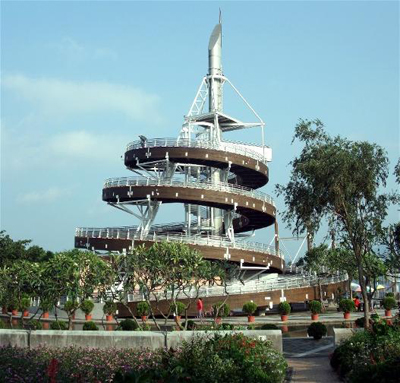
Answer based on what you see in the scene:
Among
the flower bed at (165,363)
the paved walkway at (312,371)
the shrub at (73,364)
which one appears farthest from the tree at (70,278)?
the flower bed at (165,363)

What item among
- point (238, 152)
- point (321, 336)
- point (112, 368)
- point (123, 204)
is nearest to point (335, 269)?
point (238, 152)

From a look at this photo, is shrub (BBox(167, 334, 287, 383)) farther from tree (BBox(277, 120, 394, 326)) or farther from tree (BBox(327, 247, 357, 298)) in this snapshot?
tree (BBox(327, 247, 357, 298))

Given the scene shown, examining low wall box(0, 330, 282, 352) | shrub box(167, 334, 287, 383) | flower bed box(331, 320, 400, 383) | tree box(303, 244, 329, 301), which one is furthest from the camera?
tree box(303, 244, 329, 301)

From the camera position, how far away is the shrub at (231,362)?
14750 mm

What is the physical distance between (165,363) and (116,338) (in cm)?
789

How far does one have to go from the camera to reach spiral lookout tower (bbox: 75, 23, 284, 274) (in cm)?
6366

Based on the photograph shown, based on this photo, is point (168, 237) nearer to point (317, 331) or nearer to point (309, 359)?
point (317, 331)

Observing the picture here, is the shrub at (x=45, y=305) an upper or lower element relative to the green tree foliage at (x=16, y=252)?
lower

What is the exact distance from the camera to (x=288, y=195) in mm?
33188

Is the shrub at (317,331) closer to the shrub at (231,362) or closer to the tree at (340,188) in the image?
the tree at (340,188)

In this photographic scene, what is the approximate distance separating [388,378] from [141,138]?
190 feet

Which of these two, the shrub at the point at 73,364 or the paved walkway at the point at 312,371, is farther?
the paved walkway at the point at 312,371

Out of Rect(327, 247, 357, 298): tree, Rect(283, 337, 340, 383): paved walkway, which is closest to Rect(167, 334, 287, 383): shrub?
Rect(283, 337, 340, 383): paved walkway

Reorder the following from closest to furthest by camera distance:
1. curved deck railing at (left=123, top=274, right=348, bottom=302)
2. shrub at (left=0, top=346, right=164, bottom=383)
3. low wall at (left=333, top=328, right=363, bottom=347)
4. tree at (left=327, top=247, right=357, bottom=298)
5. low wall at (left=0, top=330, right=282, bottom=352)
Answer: shrub at (left=0, top=346, right=164, bottom=383), low wall at (left=0, top=330, right=282, bottom=352), low wall at (left=333, top=328, right=363, bottom=347), curved deck railing at (left=123, top=274, right=348, bottom=302), tree at (left=327, top=247, right=357, bottom=298)
